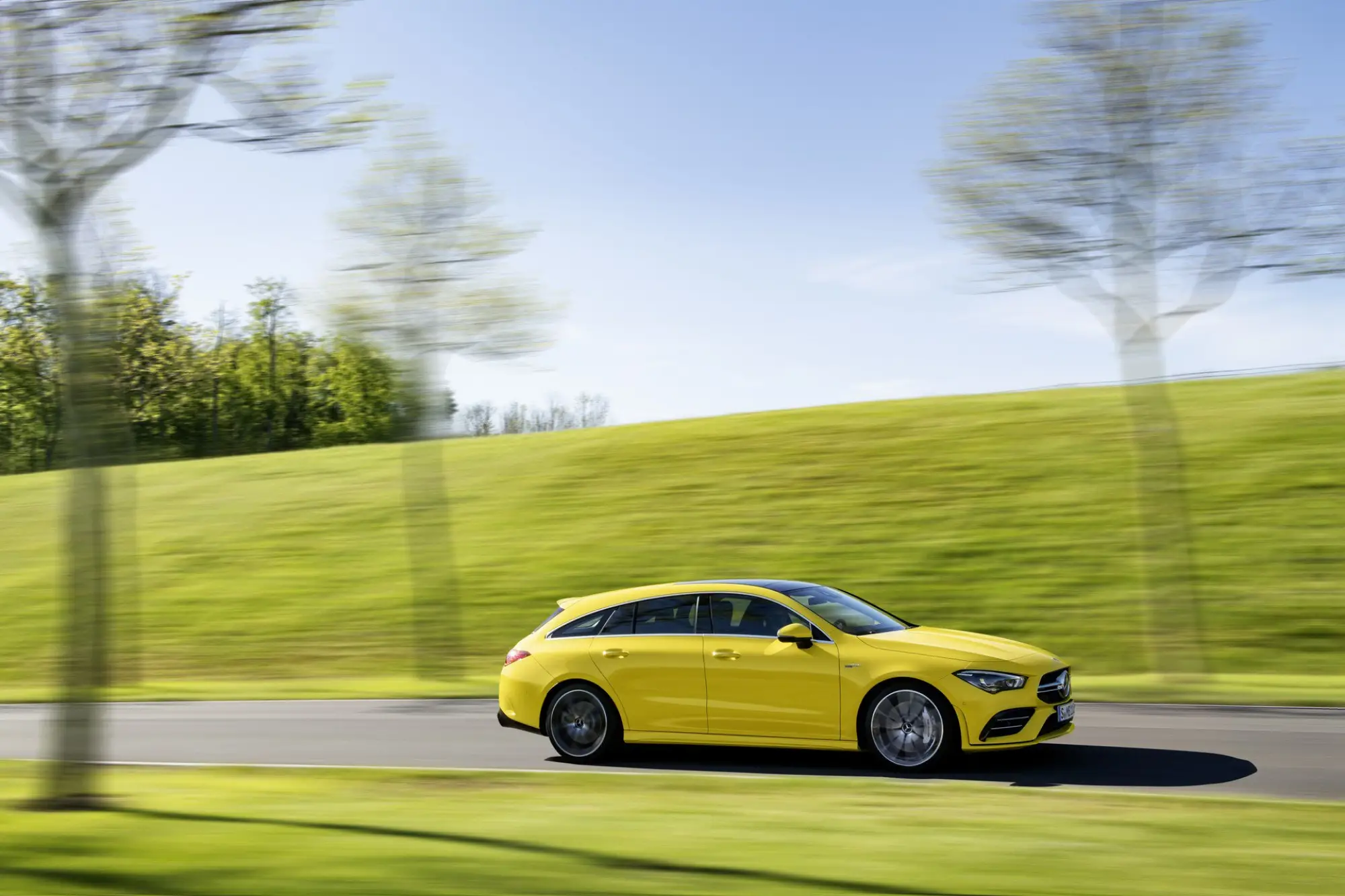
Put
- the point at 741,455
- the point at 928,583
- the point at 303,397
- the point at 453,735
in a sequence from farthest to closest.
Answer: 1. the point at 303,397
2. the point at 741,455
3. the point at 928,583
4. the point at 453,735

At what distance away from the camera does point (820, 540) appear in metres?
27.5

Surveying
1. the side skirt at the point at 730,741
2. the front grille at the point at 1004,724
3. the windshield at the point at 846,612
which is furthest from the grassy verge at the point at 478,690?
the side skirt at the point at 730,741

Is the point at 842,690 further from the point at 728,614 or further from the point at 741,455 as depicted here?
the point at 741,455

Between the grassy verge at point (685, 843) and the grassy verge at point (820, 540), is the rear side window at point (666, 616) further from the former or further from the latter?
the grassy verge at point (820, 540)

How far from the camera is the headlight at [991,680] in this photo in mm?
9812

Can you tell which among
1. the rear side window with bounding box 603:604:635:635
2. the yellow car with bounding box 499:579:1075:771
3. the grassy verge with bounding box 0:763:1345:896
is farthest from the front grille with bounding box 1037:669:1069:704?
the rear side window with bounding box 603:604:635:635

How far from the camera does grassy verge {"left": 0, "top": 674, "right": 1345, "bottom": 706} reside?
15391 millimetres

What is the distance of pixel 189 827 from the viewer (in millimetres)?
7906

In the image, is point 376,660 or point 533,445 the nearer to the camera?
point 376,660

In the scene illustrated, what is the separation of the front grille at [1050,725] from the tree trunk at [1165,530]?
28.0ft

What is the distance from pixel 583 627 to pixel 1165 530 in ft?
39.3

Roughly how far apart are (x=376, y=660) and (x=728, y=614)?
590 inches

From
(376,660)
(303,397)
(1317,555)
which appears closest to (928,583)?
(1317,555)

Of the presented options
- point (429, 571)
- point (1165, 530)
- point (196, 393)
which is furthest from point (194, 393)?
point (1165, 530)
